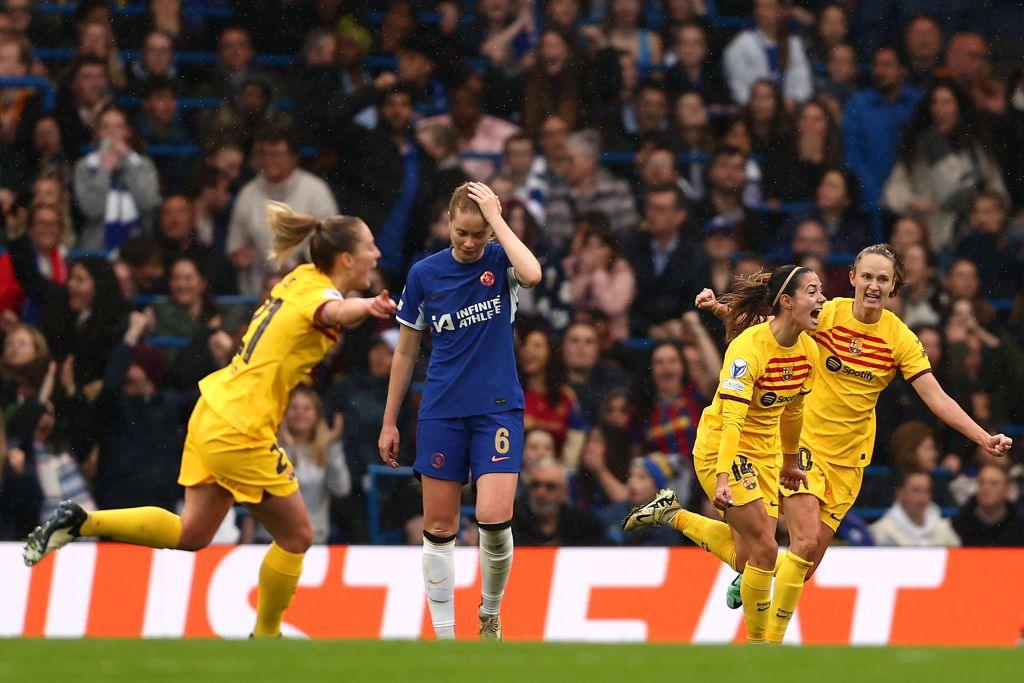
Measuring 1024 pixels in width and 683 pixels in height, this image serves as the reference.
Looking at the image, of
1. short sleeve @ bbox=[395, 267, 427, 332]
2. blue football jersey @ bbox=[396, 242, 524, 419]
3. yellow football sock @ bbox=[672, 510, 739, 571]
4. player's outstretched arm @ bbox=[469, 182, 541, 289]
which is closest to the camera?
player's outstretched arm @ bbox=[469, 182, 541, 289]

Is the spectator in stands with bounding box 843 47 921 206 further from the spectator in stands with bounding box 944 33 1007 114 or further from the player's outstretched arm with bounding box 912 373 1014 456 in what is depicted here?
the player's outstretched arm with bounding box 912 373 1014 456

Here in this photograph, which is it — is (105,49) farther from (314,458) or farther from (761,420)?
(761,420)

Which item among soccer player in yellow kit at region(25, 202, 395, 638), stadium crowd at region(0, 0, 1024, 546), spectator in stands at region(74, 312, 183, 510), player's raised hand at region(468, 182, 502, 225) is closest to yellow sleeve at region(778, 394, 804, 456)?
player's raised hand at region(468, 182, 502, 225)

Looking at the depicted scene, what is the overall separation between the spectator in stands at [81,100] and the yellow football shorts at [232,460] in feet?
23.6

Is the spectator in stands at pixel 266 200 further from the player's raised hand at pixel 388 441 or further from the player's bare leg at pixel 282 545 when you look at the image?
the player's bare leg at pixel 282 545

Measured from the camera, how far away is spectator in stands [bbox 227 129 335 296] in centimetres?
1436

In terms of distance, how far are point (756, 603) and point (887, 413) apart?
4191mm

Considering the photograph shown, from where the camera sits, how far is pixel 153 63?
1567cm

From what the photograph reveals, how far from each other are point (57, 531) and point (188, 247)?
6304 mm

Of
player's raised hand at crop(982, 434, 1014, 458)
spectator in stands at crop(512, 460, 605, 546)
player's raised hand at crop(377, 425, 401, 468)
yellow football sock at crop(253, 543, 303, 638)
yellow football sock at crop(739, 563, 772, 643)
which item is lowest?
spectator in stands at crop(512, 460, 605, 546)

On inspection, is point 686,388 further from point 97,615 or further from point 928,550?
point 97,615

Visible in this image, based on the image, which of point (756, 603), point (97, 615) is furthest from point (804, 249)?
point (97, 615)

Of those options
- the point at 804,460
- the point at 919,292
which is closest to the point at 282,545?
the point at 804,460

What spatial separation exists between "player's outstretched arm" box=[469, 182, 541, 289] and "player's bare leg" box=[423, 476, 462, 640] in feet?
3.90
